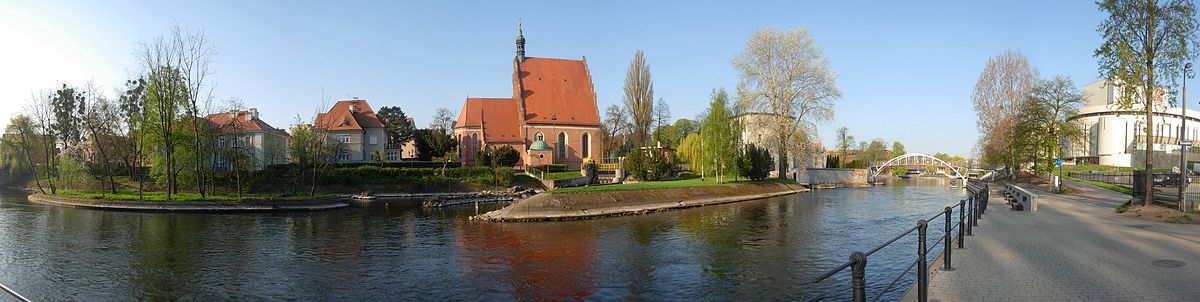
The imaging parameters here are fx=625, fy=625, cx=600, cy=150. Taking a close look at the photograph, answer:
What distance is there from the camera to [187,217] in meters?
30.3

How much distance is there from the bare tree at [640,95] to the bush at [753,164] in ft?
72.7

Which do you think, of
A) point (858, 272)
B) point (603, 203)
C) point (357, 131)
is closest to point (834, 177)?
point (603, 203)

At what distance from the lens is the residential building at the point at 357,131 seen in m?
65.6

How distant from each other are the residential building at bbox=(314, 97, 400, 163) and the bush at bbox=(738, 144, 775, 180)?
118ft

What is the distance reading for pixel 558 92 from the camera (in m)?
72.5

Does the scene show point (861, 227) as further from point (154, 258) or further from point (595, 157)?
point (595, 157)

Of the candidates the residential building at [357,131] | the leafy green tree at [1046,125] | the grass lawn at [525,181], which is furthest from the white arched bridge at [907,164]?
the residential building at [357,131]

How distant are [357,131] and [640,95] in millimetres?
30906

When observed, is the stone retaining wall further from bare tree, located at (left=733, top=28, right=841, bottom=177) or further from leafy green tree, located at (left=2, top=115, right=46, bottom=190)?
leafy green tree, located at (left=2, top=115, right=46, bottom=190)

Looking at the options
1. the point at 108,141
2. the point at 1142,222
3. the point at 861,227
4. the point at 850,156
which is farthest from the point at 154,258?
the point at 850,156

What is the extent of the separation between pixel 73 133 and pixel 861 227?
76140 millimetres

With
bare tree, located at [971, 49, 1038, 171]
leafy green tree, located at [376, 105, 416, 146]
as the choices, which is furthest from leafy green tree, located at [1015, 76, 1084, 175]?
leafy green tree, located at [376, 105, 416, 146]

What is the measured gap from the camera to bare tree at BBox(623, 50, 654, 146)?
70.0 m

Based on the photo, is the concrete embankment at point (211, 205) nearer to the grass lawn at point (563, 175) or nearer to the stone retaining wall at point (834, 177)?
the grass lawn at point (563, 175)
